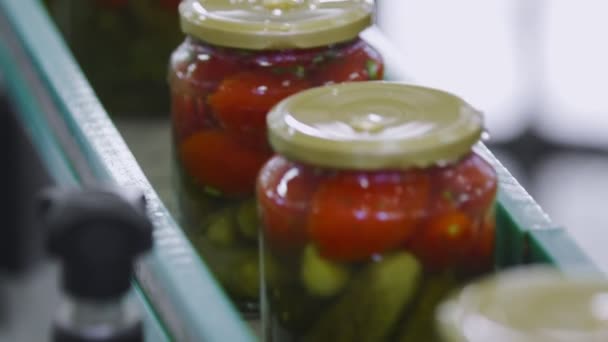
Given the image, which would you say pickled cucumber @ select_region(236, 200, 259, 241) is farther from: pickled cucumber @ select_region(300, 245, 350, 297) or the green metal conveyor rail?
pickled cucumber @ select_region(300, 245, 350, 297)

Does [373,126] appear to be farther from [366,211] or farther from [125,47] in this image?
[125,47]

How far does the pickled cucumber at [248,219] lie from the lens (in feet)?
3.13

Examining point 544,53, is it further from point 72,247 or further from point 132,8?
point 72,247

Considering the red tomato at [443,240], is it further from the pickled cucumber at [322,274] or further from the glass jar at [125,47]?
the glass jar at [125,47]

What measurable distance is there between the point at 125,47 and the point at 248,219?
0.58 metres

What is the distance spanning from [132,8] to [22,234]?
4.10ft

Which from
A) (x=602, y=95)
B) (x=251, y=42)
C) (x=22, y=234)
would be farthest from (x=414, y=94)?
(x=602, y=95)

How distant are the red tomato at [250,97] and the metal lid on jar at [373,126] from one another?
7 cm

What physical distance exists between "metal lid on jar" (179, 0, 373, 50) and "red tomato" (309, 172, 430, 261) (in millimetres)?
182

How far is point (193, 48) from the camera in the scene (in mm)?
980

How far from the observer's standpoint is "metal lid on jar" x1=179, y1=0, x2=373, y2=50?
36.1 inches

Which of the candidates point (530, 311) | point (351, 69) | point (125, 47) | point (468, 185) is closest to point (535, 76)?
point (125, 47)

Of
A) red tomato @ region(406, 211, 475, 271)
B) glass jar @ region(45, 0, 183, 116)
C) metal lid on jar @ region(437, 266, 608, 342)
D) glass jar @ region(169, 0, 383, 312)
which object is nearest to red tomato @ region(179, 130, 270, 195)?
glass jar @ region(169, 0, 383, 312)

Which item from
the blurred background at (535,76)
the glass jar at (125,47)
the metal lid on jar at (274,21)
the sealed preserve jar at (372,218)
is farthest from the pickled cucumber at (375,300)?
the blurred background at (535,76)
